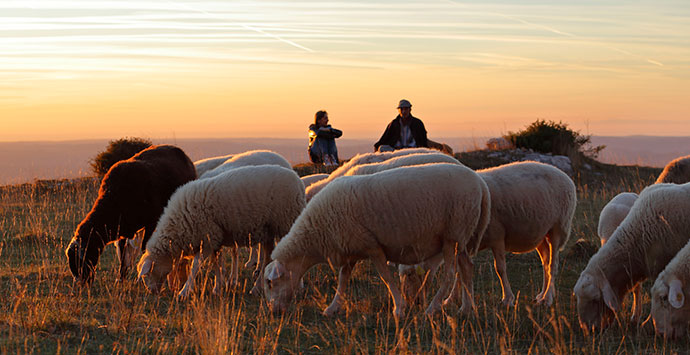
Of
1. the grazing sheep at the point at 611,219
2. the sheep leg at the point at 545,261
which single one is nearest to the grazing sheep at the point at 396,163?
the sheep leg at the point at 545,261

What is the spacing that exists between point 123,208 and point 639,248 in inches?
248

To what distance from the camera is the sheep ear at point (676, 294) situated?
643 cm

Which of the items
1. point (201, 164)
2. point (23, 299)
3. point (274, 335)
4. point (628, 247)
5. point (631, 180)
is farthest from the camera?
point (631, 180)

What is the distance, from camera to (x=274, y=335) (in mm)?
6781

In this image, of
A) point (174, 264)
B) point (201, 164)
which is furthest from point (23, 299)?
point (201, 164)

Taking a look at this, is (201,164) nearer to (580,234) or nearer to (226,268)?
(226,268)

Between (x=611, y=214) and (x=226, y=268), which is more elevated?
(x=611, y=214)

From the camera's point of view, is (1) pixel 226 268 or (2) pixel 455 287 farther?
(1) pixel 226 268

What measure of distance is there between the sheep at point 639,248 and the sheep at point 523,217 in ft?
3.55

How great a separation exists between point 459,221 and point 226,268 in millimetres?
4607

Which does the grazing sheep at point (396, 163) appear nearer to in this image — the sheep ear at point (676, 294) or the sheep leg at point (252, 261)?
the sheep leg at point (252, 261)

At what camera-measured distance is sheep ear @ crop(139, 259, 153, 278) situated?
28.4 feet

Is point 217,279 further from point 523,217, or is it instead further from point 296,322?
point 523,217

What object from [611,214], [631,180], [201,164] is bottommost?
[631,180]
